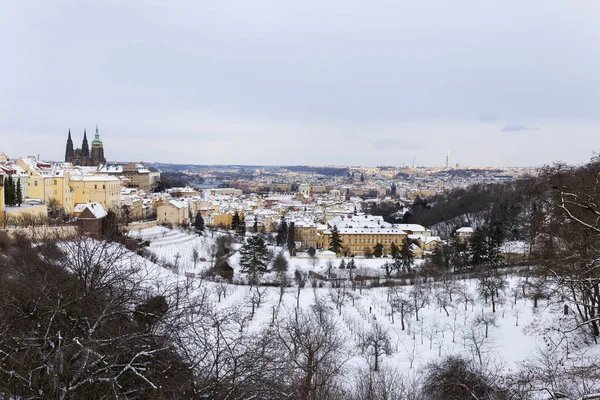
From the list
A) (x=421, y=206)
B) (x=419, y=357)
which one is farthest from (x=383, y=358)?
(x=421, y=206)

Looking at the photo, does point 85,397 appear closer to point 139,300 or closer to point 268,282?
point 139,300

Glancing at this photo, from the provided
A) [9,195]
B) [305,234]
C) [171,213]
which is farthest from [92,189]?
[305,234]

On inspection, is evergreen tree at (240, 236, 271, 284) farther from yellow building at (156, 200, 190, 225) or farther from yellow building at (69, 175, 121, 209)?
yellow building at (156, 200, 190, 225)

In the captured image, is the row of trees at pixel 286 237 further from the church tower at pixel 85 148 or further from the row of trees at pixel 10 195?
the church tower at pixel 85 148

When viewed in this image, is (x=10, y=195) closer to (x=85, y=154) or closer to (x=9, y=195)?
(x=9, y=195)

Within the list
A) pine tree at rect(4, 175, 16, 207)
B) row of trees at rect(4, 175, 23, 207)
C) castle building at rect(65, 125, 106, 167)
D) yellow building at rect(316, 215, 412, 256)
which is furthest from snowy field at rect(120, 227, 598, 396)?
castle building at rect(65, 125, 106, 167)

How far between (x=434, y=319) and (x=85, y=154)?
53.2 m

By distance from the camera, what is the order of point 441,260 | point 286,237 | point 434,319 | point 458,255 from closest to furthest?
1. point 434,319
2. point 441,260
3. point 458,255
4. point 286,237

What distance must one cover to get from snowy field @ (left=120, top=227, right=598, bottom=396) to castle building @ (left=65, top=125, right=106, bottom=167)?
40.5 meters

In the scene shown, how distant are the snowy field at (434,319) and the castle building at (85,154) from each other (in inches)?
1595

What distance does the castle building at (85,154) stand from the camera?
58.3 m

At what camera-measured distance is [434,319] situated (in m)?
15.9

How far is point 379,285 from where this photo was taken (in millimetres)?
21844

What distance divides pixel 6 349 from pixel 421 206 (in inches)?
2066
